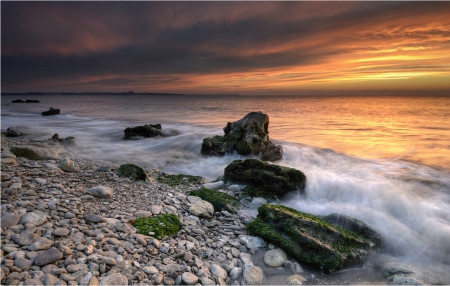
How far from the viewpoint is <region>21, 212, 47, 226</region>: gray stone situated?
137 inches

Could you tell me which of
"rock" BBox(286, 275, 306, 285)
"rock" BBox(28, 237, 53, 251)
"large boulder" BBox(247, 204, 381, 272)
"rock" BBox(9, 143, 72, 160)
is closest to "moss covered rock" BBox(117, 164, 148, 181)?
"rock" BBox(9, 143, 72, 160)

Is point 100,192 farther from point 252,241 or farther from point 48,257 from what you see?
point 252,241

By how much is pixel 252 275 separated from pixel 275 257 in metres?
0.58

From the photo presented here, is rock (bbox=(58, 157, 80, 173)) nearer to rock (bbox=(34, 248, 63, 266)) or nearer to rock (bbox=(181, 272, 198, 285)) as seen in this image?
rock (bbox=(34, 248, 63, 266))

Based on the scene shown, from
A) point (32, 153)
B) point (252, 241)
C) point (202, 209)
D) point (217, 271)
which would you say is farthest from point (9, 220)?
point (32, 153)

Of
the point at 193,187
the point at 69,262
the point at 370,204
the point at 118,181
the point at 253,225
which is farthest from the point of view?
the point at 193,187

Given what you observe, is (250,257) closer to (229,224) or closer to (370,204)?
(229,224)

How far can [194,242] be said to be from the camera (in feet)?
13.5

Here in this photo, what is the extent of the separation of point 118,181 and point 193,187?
1.85m

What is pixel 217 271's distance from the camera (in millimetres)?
3572

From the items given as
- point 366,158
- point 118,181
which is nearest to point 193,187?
point 118,181

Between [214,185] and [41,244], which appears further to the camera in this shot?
[214,185]

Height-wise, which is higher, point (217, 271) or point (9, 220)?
point (9, 220)

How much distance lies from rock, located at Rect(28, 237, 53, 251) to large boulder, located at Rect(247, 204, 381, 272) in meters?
2.98
